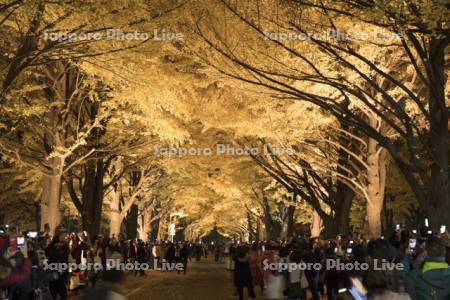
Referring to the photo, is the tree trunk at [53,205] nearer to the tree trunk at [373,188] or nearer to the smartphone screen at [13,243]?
the tree trunk at [373,188]

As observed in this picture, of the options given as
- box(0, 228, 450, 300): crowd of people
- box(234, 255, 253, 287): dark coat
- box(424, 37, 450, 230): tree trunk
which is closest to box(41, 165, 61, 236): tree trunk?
box(0, 228, 450, 300): crowd of people

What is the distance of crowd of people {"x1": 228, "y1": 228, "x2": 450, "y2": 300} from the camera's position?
764 cm

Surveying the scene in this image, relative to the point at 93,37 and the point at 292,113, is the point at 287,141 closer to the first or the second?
the point at 292,113

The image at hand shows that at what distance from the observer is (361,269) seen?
11.7 meters

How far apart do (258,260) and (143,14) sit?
1058 cm

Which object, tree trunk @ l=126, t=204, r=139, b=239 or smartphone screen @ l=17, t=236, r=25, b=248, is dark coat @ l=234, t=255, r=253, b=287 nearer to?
smartphone screen @ l=17, t=236, r=25, b=248

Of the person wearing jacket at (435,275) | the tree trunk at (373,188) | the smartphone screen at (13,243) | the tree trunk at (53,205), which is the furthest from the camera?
the tree trunk at (53,205)

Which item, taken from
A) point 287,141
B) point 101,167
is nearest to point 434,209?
point 287,141

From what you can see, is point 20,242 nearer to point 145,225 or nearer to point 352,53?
point 352,53

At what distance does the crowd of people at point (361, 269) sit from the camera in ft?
25.1

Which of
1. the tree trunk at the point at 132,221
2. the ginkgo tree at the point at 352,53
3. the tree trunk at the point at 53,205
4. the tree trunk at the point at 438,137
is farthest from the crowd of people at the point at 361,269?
the tree trunk at the point at 132,221

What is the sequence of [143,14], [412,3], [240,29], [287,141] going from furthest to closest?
[287,141]
[240,29]
[143,14]
[412,3]

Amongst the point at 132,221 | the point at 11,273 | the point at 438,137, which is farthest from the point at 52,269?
the point at 132,221

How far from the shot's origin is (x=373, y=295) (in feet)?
19.5
